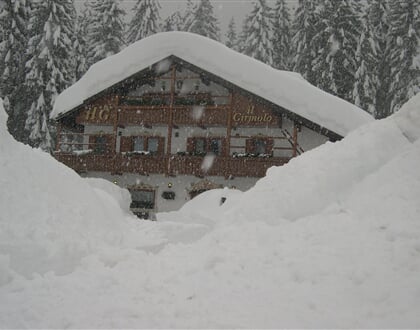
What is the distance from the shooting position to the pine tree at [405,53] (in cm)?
2927

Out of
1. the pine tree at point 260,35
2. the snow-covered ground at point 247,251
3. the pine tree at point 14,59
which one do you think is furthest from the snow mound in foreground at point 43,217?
the pine tree at point 260,35

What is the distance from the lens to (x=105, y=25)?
34625 mm

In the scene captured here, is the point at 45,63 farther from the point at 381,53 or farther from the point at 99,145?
the point at 381,53

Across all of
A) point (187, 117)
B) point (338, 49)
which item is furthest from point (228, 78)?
point (338, 49)

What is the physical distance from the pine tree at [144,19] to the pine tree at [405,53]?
70.2 feet

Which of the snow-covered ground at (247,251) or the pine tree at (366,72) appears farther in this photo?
the pine tree at (366,72)

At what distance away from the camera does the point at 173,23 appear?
4631 cm

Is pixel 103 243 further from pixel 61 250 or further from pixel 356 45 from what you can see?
pixel 356 45

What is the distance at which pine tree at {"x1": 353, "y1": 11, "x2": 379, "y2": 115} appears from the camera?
30.3 meters

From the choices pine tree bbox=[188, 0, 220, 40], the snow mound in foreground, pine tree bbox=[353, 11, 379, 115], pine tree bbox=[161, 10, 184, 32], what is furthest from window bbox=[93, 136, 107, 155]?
pine tree bbox=[161, 10, 184, 32]

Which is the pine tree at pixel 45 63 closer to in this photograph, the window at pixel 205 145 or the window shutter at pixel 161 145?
the window shutter at pixel 161 145

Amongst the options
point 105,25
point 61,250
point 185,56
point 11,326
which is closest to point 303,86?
point 185,56

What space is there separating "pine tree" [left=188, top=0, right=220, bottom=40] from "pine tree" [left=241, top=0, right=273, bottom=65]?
14.9 ft

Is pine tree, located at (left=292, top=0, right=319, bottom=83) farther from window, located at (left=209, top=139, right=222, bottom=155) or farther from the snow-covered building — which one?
window, located at (left=209, top=139, right=222, bottom=155)
